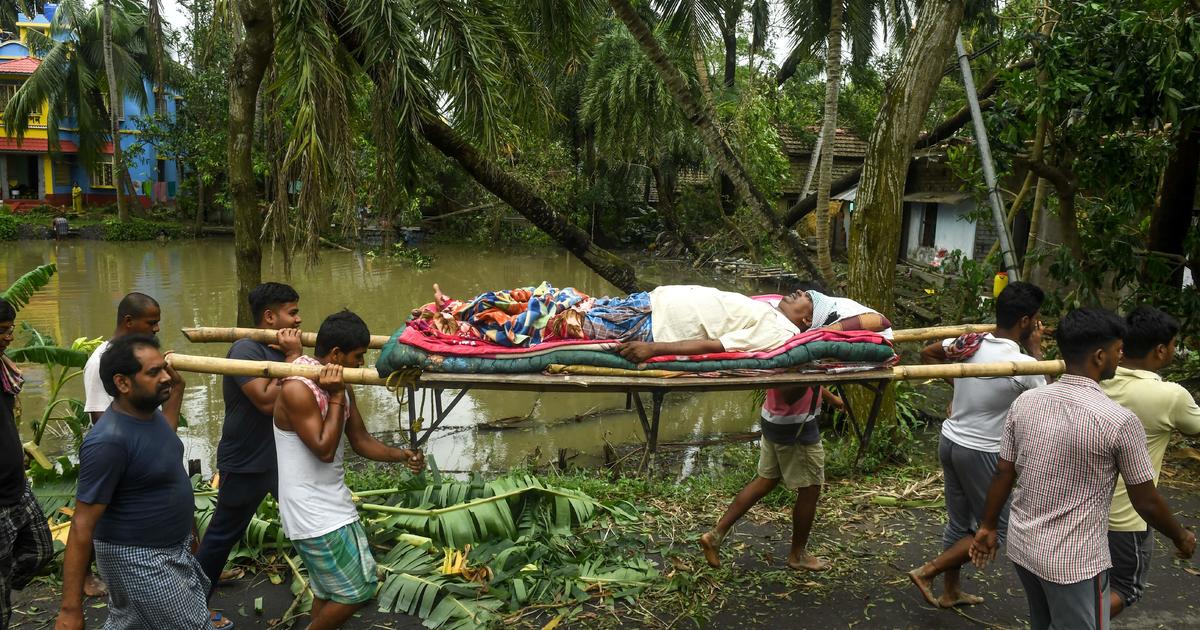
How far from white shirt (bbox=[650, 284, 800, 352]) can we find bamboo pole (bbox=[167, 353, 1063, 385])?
0.39 meters

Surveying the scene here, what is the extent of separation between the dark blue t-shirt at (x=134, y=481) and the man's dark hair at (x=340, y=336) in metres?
0.64

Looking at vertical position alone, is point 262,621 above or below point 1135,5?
below

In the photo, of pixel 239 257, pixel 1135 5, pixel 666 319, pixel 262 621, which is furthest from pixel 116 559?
pixel 1135 5

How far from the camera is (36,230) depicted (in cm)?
2716

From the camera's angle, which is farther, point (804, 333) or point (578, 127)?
point (578, 127)

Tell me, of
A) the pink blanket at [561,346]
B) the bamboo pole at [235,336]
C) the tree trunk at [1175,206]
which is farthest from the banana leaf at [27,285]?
the tree trunk at [1175,206]

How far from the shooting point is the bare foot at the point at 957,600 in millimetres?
4121

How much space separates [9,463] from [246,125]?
4402 mm

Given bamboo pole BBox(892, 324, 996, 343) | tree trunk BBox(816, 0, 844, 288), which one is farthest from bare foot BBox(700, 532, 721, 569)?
tree trunk BBox(816, 0, 844, 288)

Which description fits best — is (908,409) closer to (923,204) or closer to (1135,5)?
(1135,5)

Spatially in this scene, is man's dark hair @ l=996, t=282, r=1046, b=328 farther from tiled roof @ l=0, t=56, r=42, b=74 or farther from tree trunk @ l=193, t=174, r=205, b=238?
tiled roof @ l=0, t=56, r=42, b=74

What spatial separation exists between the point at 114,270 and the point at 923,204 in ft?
67.3

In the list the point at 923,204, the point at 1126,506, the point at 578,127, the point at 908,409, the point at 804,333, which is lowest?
the point at 908,409

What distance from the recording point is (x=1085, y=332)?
112 inches
